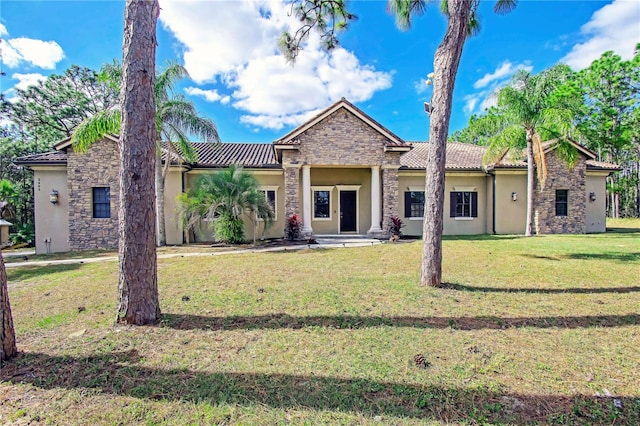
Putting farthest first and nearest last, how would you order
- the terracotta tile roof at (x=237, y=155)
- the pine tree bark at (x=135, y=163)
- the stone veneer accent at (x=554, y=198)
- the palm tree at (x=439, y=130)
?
the stone veneer accent at (x=554, y=198), the terracotta tile roof at (x=237, y=155), the palm tree at (x=439, y=130), the pine tree bark at (x=135, y=163)

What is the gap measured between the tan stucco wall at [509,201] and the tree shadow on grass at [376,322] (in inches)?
547

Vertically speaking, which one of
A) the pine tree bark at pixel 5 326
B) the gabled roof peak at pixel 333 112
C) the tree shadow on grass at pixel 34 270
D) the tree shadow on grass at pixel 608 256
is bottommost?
the tree shadow on grass at pixel 34 270

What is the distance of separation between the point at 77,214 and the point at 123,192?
13.7m

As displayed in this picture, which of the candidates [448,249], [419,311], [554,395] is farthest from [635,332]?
[448,249]

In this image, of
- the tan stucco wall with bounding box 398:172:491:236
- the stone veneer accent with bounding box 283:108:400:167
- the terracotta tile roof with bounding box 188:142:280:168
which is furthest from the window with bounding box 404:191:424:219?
the terracotta tile roof with bounding box 188:142:280:168

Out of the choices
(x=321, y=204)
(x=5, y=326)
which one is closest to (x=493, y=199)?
(x=321, y=204)

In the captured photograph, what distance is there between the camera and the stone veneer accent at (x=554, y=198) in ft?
56.6

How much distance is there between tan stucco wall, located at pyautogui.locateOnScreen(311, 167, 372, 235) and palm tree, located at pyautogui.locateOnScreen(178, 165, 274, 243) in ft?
15.6

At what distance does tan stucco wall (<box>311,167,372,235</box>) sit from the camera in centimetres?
1786

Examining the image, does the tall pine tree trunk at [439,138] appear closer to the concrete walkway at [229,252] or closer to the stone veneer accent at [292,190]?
the concrete walkway at [229,252]

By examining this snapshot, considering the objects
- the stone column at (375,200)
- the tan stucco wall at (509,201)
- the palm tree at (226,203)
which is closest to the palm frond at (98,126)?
the palm tree at (226,203)

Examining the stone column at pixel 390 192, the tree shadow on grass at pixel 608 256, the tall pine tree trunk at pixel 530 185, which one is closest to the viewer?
the tree shadow on grass at pixel 608 256

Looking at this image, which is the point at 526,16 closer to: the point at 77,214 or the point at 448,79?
the point at 448,79

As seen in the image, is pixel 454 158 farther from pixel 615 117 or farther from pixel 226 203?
pixel 615 117
